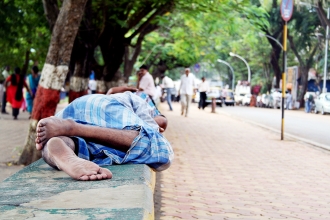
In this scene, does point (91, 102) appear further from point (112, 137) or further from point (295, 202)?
point (295, 202)

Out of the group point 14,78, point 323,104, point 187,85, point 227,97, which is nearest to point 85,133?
point 14,78

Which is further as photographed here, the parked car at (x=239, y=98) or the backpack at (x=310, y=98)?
the parked car at (x=239, y=98)

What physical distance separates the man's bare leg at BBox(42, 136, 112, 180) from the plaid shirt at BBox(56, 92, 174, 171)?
43 cm

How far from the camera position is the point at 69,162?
3.90 metres

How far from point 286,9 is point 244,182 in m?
7.41

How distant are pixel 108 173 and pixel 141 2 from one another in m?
11.5

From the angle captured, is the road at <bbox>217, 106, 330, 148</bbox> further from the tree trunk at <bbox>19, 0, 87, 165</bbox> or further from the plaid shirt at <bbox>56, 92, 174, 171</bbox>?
the plaid shirt at <bbox>56, 92, 174, 171</bbox>

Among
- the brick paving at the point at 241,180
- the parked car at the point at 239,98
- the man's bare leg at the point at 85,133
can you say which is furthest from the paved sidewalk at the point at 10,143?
the parked car at the point at 239,98

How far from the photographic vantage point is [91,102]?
4762 mm

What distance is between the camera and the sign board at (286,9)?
14062 mm

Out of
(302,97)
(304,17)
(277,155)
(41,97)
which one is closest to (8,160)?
(41,97)

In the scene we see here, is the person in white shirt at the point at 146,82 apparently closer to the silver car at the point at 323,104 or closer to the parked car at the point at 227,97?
the silver car at the point at 323,104

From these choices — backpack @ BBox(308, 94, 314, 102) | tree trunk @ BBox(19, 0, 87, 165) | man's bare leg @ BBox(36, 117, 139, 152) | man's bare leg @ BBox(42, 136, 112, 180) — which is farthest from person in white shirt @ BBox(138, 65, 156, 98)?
backpack @ BBox(308, 94, 314, 102)

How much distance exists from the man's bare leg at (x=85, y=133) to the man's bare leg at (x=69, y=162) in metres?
0.06
